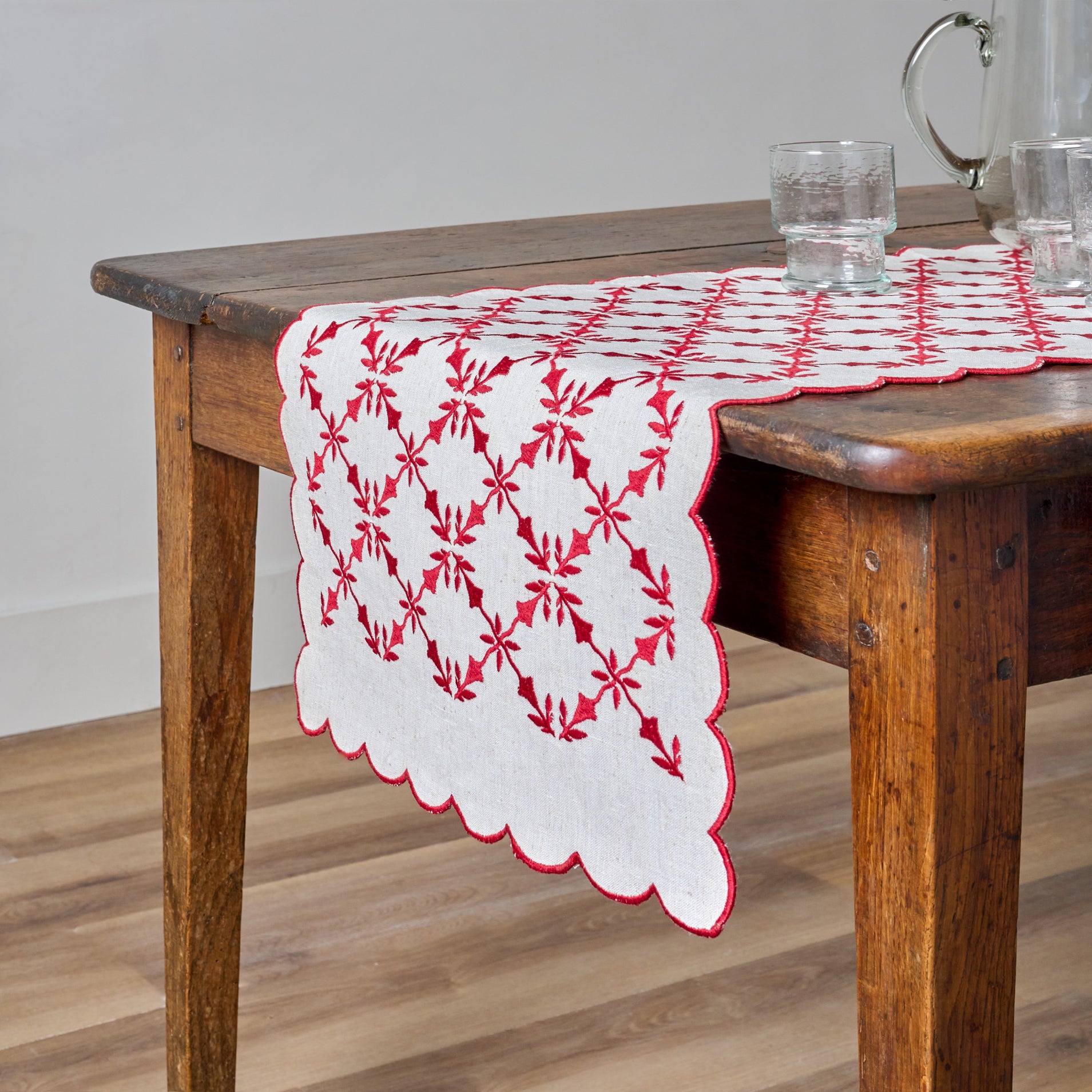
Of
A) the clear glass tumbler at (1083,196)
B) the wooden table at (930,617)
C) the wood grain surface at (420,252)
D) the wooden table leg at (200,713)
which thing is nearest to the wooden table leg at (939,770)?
the wooden table at (930,617)

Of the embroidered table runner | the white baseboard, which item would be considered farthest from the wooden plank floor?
the embroidered table runner

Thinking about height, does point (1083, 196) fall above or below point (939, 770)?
above

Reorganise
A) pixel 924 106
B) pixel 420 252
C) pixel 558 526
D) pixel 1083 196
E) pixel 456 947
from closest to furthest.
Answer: pixel 558 526 → pixel 1083 196 → pixel 924 106 → pixel 420 252 → pixel 456 947

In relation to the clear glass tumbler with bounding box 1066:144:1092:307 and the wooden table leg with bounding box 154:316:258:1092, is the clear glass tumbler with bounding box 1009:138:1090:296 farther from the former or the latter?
the wooden table leg with bounding box 154:316:258:1092

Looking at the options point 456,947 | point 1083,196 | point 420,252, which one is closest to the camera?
point 1083,196

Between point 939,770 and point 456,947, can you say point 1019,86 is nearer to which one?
point 939,770

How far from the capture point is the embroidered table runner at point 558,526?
71cm

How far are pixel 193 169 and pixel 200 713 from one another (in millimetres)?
1306

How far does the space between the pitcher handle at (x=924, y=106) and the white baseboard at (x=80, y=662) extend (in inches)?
58.9

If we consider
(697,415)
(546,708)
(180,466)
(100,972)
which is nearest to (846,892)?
(100,972)

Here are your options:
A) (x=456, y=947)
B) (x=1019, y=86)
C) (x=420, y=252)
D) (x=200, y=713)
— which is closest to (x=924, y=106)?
(x=1019, y=86)

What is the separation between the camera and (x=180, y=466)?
1.20 metres

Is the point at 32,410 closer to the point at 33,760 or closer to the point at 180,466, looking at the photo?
the point at 33,760

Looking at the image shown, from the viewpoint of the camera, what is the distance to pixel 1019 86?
108 cm
